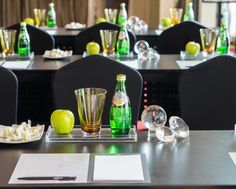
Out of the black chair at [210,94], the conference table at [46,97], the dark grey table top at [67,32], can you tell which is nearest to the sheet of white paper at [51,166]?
the black chair at [210,94]

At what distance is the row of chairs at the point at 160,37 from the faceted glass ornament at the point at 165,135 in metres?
2.27

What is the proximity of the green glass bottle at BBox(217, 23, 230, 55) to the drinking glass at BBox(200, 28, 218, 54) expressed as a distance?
0.06 meters

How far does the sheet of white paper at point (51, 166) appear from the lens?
57.5 inches

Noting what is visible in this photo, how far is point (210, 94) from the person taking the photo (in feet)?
8.45

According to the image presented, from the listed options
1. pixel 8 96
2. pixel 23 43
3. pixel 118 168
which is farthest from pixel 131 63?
pixel 118 168

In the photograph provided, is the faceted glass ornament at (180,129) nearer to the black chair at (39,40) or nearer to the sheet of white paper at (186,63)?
the sheet of white paper at (186,63)

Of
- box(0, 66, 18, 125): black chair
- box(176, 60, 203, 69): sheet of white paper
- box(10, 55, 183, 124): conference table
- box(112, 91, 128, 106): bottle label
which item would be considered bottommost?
box(10, 55, 183, 124): conference table

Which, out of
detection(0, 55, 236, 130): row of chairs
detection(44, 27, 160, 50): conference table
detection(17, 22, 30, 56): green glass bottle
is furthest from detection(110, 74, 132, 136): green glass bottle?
detection(44, 27, 160, 50): conference table

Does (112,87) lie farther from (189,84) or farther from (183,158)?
(183,158)

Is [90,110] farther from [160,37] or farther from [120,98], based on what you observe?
[160,37]

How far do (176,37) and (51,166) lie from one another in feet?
8.54

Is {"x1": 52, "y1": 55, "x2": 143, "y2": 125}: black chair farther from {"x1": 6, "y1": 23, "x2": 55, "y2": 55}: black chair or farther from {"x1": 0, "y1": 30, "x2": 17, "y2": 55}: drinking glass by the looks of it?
{"x1": 6, "y1": 23, "x2": 55, "y2": 55}: black chair

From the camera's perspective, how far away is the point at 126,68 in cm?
247

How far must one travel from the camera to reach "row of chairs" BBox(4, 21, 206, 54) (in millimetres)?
3977
